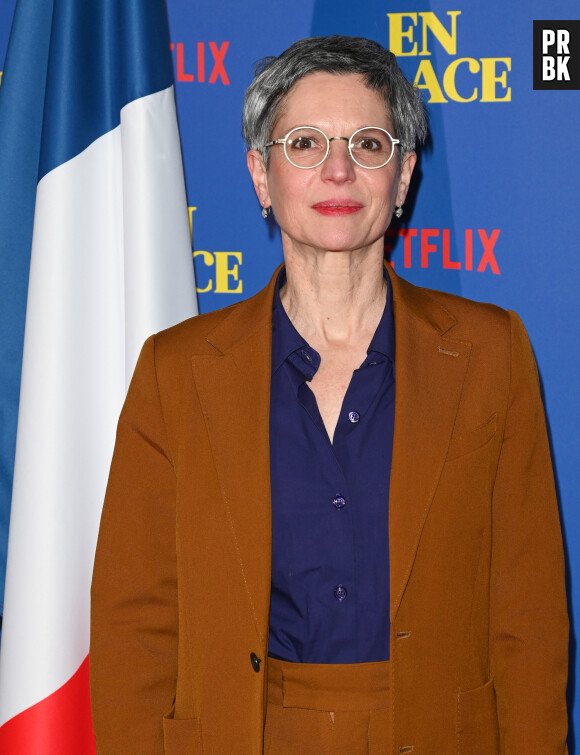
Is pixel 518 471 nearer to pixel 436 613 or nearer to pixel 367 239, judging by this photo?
pixel 436 613

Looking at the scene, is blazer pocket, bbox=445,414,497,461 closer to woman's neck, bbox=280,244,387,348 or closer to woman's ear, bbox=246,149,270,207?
woman's neck, bbox=280,244,387,348

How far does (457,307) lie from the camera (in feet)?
5.21

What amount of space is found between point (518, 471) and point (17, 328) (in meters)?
1.09

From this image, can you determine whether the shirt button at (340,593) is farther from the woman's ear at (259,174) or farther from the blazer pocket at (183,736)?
the woman's ear at (259,174)

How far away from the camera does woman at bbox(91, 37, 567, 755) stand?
140 centimetres

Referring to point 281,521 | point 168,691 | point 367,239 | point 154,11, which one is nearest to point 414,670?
point 281,521

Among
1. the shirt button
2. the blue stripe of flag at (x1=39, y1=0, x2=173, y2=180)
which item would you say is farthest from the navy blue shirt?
the blue stripe of flag at (x1=39, y1=0, x2=173, y2=180)

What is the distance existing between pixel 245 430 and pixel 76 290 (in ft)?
1.70

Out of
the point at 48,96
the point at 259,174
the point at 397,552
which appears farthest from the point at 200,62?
the point at 397,552

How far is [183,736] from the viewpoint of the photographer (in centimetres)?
149

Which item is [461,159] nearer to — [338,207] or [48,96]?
[338,207]

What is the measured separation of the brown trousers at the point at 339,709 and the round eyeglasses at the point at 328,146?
0.85m

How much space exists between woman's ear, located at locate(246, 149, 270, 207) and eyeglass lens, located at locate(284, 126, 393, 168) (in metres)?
0.11

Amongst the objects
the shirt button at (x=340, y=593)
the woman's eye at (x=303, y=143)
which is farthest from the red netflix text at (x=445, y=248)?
the shirt button at (x=340, y=593)
